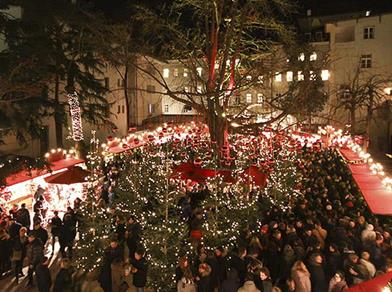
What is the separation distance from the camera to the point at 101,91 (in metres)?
24.9

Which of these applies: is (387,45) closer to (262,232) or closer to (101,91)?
(101,91)

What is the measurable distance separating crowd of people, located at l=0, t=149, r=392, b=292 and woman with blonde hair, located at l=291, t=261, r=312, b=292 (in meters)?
0.02

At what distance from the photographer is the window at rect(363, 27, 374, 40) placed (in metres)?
37.2

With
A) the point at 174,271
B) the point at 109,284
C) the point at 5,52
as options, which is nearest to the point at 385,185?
the point at 174,271

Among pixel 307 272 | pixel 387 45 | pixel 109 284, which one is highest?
pixel 387 45

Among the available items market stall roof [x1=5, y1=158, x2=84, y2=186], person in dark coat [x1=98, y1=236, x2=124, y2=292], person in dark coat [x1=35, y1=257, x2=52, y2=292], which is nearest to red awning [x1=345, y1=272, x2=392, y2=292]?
person in dark coat [x1=98, y1=236, x2=124, y2=292]

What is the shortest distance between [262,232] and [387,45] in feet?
101

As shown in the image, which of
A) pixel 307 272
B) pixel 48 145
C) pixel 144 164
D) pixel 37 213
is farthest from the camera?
pixel 48 145

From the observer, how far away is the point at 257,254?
10492 millimetres

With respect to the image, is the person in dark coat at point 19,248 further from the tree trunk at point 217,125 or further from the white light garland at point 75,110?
the white light garland at point 75,110

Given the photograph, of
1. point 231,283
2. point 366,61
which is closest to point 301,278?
point 231,283

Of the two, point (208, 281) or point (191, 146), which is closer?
point (208, 281)

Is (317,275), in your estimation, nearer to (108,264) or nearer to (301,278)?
(301,278)

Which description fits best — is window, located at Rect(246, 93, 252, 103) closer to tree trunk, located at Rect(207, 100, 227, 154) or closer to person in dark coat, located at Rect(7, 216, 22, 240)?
tree trunk, located at Rect(207, 100, 227, 154)
